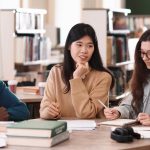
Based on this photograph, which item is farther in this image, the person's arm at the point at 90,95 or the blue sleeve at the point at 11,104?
the blue sleeve at the point at 11,104

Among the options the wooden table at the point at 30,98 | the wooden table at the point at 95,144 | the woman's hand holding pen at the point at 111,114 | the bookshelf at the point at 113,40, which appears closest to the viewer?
the wooden table at the point at 95,144

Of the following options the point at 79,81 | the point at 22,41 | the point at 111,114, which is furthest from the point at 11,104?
the point at 22,41

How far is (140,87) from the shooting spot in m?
3.01

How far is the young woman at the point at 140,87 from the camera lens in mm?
2912

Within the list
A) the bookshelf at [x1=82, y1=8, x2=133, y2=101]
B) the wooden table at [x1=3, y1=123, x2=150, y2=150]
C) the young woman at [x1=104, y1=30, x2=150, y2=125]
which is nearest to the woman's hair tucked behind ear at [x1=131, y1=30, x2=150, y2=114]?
the young woman at [x1=104, y1=30, x2=150, y2=125]

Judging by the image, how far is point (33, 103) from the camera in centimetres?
434

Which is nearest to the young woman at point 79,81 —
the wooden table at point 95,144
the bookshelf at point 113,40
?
the wooden table at point 95,144

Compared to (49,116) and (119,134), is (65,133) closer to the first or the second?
(119,134)

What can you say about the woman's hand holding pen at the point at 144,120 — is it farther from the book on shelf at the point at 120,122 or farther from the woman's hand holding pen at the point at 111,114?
the woman's hand holding pen at the point at 111,114

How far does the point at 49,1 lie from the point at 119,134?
595 centimetres

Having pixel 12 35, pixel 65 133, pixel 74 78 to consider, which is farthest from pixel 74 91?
pixel 12 35

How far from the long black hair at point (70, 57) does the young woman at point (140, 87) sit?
31cm

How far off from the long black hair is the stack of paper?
43cm

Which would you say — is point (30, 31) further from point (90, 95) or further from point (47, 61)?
point (90, 95)
